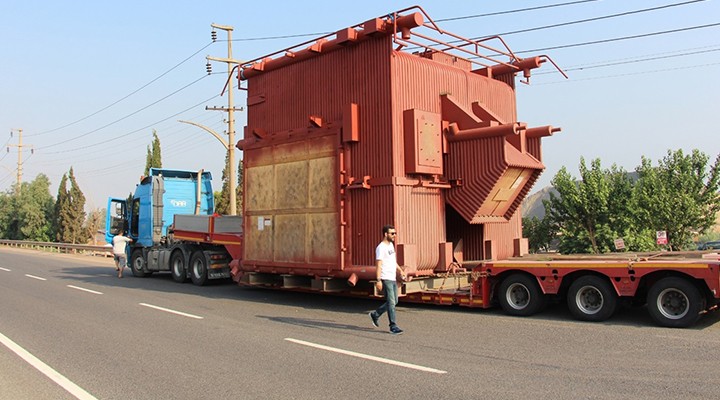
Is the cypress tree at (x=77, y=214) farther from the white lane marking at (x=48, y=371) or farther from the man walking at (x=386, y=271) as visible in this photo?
the man walking at (x=386, y=271)

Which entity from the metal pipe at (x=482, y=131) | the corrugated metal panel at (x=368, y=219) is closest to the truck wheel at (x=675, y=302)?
the metal pipe at (x=482, y=131)

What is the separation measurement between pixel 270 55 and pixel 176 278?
8883 millimetres

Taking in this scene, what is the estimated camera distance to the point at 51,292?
14.8m

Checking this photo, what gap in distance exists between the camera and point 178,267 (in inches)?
722

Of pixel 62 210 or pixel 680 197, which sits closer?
pixel 680 197

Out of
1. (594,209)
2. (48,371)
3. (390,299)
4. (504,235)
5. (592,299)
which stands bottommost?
(48,371)

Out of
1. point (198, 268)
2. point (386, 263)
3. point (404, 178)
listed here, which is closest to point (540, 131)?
point (404, 178)

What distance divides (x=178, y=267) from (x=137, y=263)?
3476 mm

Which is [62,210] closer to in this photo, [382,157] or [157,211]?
[157,211]

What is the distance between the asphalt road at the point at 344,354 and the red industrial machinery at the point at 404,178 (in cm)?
67

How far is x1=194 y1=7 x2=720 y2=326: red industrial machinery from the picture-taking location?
33.6 ft

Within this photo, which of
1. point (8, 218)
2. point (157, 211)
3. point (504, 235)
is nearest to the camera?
point (504, 235)

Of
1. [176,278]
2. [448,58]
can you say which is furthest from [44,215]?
[448,58]

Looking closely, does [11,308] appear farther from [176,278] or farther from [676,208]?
[676,208]
